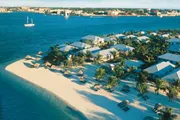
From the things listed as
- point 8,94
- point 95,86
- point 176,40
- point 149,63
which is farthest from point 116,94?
point 176,40

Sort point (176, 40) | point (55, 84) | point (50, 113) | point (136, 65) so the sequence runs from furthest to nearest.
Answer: point (176, 40), point (136, 65), point (55, 84), point (50, 113)

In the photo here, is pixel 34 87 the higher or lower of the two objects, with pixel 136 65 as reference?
lower

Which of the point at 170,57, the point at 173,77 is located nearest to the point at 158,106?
the point at 173,77

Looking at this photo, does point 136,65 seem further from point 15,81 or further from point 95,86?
point 15,81

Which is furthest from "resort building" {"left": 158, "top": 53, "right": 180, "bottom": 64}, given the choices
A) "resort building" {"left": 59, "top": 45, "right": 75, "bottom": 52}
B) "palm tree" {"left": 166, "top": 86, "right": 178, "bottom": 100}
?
"resort building" {"left": 59, "top": 45, "right": 75, "bottom": 52}

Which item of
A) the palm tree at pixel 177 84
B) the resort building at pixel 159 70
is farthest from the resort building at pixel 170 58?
the palm tree at pixel 177 84

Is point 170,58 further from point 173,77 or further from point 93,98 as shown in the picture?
point 93,98
